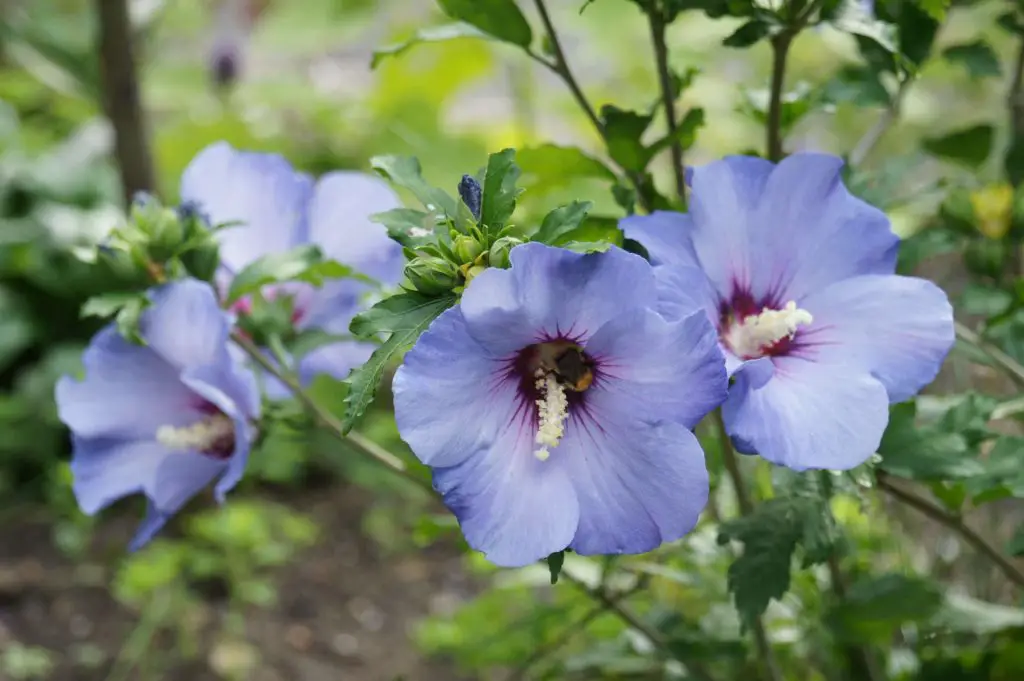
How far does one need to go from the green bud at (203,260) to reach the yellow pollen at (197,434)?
4.1 inches

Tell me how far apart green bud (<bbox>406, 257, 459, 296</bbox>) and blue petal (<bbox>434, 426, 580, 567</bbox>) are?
7 cm

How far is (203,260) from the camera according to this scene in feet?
2.25

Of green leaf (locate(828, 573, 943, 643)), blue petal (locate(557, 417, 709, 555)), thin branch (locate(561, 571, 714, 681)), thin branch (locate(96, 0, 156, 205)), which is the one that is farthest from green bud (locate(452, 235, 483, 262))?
thin branch (locate(96, 0, 156, 205))

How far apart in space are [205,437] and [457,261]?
0.92 ft

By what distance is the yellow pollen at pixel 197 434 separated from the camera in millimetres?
690

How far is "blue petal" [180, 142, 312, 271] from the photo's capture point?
78 cm

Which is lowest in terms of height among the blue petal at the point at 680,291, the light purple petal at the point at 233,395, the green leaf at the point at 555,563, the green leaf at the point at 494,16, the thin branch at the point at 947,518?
the thin branch at the point at 947,518

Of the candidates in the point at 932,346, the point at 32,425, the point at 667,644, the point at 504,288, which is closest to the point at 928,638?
the point at 667,644

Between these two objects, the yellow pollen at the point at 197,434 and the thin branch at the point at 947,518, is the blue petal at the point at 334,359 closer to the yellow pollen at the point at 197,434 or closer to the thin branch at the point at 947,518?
the yellow pollen at the point at 197,434

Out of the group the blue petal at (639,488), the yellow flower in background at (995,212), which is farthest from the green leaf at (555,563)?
the yellow flower in background at (995,212)

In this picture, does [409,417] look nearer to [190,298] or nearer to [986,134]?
[190,298]

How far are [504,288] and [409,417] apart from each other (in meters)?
0.08

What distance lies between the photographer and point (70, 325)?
2.02m

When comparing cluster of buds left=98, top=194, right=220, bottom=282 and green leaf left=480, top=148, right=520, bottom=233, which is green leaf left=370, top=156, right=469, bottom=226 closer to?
green leaf left=480, top=148, right=520, bottom=233
